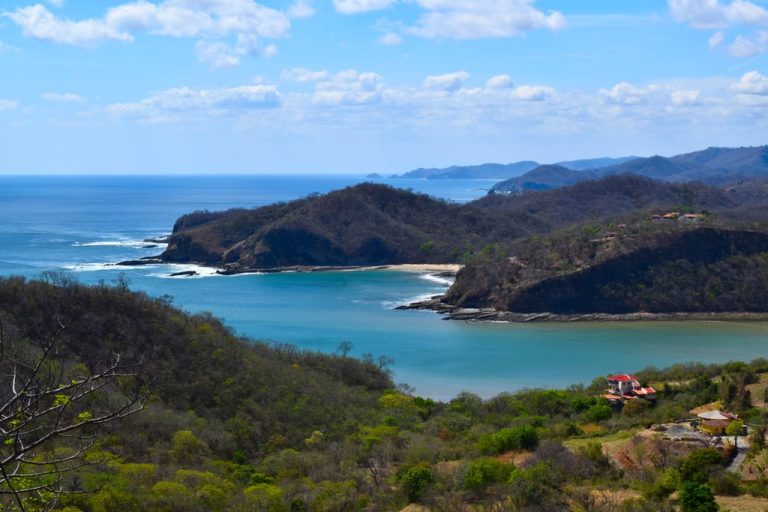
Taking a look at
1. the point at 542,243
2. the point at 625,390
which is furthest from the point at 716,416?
the point at 542,243

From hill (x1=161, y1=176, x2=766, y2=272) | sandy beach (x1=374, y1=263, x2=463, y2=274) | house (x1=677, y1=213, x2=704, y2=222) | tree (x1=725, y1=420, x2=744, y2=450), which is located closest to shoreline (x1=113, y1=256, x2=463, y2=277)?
sandy beach (x1=374, y1=263, x2=463, y2=274)

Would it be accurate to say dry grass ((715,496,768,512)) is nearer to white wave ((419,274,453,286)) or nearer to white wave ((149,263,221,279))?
white wave ((419,274,453,286))

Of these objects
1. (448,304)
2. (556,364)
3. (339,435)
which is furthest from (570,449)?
(448,304)

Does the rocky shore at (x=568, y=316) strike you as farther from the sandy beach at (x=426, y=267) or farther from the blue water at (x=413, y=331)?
the sandy beach at (x=426, y=267)

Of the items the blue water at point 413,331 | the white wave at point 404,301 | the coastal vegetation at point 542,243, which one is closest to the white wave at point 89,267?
the blue water at point 413,331

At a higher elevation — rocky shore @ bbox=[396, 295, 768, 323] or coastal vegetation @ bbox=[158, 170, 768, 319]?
coastal vegetation @ bbox=[158, 170, 768, 319]
